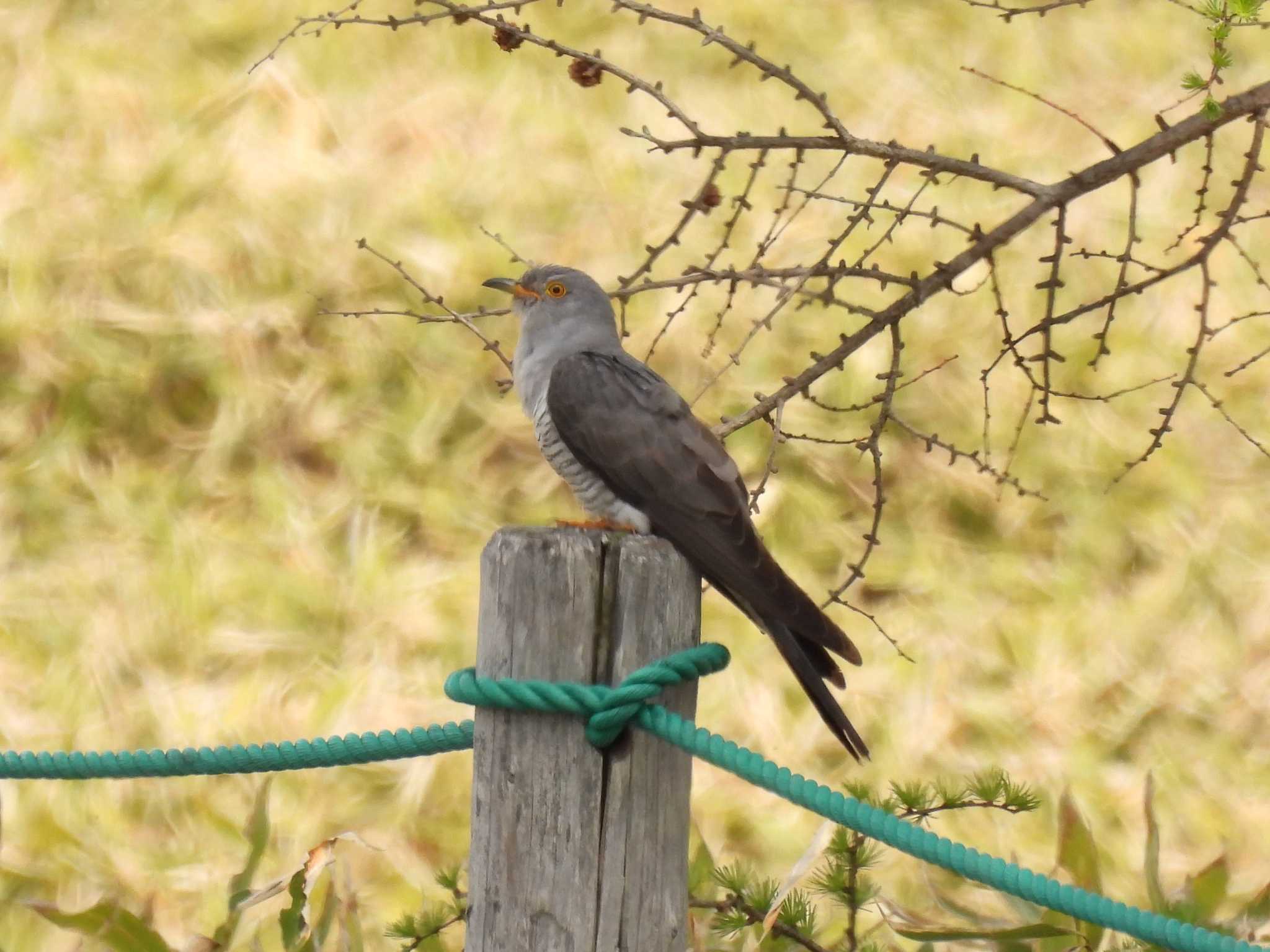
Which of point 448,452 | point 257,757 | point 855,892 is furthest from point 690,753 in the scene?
point 448,452

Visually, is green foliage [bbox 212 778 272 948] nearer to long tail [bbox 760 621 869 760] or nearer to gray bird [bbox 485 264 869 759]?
gray bird [bbox 485 264 869 759]

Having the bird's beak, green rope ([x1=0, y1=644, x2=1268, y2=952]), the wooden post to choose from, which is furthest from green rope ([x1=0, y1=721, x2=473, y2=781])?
the bird's beak

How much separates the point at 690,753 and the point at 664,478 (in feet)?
4.01

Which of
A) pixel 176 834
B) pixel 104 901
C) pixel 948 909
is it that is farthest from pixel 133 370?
pixel 948 909

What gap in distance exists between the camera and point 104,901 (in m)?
3.46

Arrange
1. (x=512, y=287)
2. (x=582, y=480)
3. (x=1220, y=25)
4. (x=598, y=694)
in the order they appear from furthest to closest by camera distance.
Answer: (x=512, y=287) → (x=582, y=480) → (x=1220, y=25) → (x=598, y=694)

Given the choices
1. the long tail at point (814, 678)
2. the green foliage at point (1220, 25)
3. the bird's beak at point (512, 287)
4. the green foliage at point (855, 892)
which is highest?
the bird's beak at point (512, 287)

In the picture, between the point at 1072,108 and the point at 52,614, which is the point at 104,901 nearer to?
the point at 52,614

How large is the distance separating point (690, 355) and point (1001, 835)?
209cm

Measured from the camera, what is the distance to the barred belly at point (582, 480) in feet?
10.6

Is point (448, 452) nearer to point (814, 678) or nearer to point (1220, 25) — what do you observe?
point (814, 678)

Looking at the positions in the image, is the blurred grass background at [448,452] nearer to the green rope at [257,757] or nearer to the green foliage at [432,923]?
the green foliage at [432,923]

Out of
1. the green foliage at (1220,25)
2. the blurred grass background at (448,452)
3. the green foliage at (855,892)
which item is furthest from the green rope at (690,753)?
the blurred grass background at (448,452)

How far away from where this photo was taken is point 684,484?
3078 millimetres
